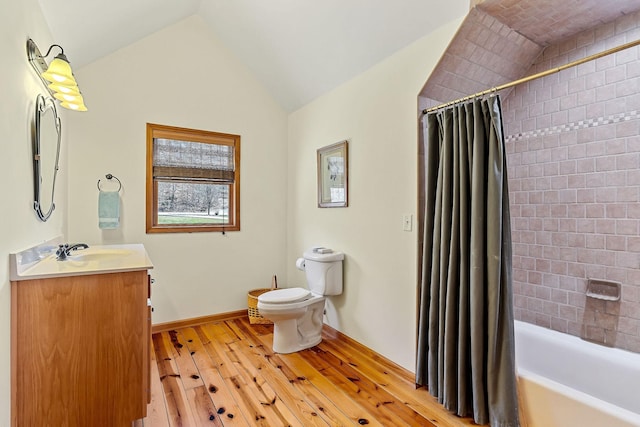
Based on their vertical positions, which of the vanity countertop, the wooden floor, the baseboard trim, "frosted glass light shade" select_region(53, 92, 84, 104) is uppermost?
"frosted glass light shade" select_region(53, 92, 84, 104)

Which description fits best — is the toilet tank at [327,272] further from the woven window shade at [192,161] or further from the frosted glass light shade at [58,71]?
the frosted glass light shade at [58,71]

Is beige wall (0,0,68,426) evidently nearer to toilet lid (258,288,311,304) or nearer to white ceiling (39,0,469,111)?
white ceiling (39,0,469,111)

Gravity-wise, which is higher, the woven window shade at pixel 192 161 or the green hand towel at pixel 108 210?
the woven window shade at pixel 192 161

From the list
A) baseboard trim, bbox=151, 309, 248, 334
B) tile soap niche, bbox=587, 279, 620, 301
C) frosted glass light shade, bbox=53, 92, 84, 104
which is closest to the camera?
frosted glass light shade, bbox=53, 92, 84, 104

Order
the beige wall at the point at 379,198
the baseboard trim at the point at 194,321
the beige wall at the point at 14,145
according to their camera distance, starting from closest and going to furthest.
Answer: the beige wall at the point at 14,145 → the beige wall at the point at 379,198 → the baseboard trim at the point at 194,321

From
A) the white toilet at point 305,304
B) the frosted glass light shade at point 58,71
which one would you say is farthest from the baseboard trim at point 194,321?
the frosted glass light shade at point 58,71

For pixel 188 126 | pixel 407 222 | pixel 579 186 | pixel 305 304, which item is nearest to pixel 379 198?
pixel 407 222

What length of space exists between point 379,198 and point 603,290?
1491 millimetres

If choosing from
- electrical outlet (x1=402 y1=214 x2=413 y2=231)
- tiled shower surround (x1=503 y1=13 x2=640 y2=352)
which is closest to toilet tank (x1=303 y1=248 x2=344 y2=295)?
electrical outlet (x1=402 y1=214 x2=413 y2=231)

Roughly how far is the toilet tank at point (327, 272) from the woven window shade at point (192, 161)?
4.48 ft

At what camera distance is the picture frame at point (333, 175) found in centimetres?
285

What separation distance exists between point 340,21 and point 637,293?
99.7 inches

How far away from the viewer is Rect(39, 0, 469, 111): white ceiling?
6.69ft

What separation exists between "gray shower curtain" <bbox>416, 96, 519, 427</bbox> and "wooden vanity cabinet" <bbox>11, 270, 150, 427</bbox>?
1.61 meters
